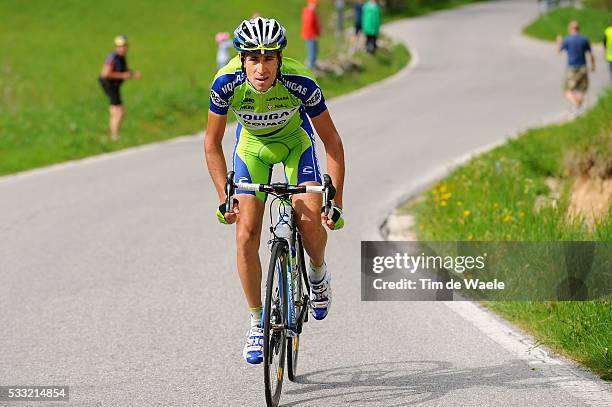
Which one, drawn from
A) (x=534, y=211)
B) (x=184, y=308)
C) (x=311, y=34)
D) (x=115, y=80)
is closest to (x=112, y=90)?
(x=115, y=80)

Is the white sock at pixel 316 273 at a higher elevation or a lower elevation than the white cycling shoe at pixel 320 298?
higher

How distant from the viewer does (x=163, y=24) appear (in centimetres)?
5125

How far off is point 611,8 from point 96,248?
4176cm

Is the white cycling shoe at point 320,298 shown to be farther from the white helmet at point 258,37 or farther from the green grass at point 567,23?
the green grass at point 567,23

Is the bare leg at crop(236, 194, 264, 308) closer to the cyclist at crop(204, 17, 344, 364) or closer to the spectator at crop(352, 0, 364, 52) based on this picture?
the cyclist at crop(204, 17, 344, 364)

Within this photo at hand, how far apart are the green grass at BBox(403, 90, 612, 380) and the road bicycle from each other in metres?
1.93

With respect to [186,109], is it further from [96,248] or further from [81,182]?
[96,248]

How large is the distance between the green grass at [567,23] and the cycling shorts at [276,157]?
34.5 meters

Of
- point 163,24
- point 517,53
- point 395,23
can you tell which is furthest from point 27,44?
point 517,53

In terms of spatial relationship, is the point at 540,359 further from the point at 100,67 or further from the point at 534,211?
the point at 100,67

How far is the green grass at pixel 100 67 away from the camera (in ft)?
66.2

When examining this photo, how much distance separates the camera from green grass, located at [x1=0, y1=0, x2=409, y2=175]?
20.2 m

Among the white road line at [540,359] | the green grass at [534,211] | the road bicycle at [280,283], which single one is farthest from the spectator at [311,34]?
the road bicycle at [280,283]

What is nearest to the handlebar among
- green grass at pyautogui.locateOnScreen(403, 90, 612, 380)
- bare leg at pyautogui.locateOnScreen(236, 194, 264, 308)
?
bare leg at pyautogui.locateOnScreen(236, 194, 264, 308)
